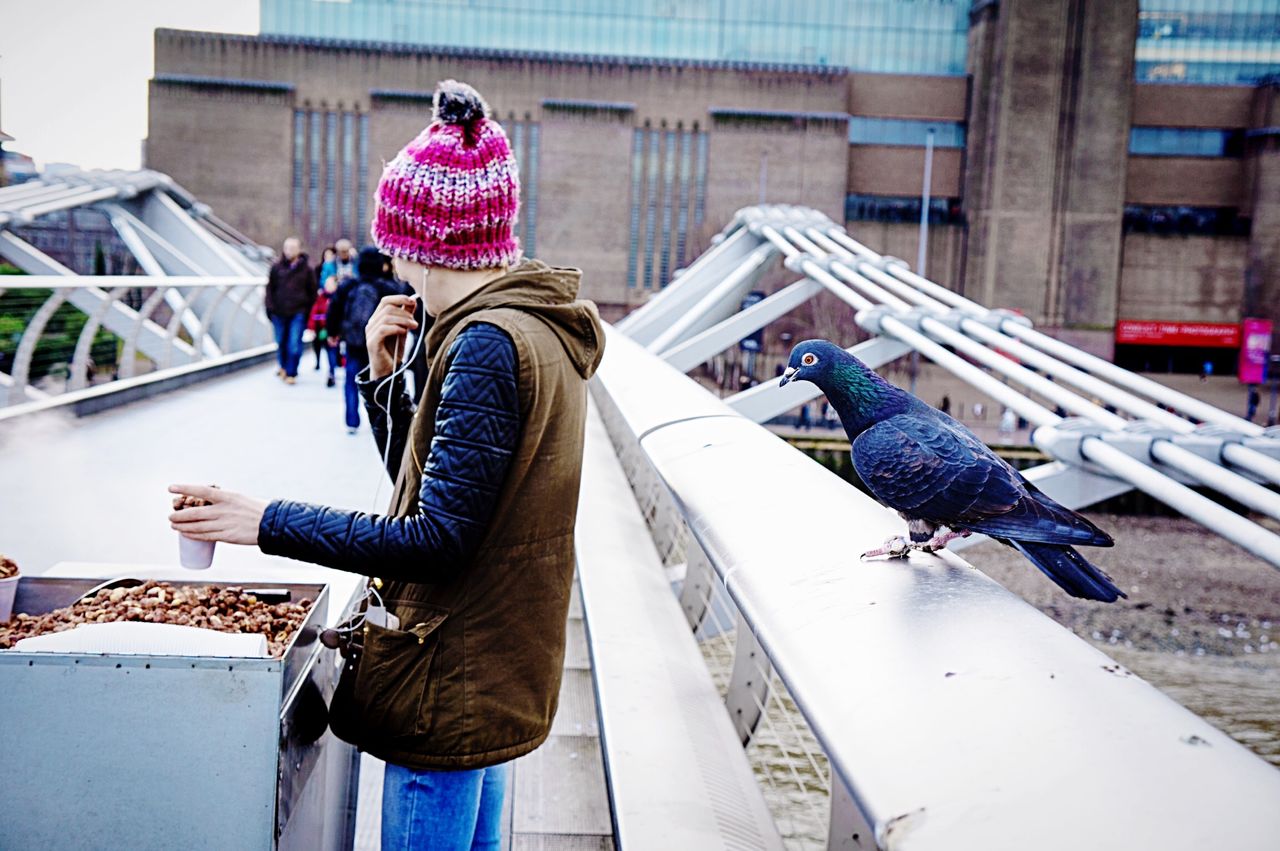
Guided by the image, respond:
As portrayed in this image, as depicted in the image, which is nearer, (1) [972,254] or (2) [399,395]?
(2) [399,395]

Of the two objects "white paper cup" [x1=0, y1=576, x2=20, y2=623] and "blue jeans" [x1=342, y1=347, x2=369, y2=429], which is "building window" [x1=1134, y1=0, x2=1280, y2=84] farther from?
"white paper cup" [x1=0, y1=576, x2=20, y2=623]

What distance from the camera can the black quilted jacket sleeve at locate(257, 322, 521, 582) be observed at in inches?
51.2

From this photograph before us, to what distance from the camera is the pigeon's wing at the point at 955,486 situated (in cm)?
150

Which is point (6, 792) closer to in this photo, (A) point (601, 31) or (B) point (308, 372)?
(B) point (308, 372)

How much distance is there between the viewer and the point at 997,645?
1032mm

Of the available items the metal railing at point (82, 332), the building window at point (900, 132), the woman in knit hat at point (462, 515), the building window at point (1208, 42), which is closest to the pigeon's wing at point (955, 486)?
the woman in knit hat at point (462, 515)

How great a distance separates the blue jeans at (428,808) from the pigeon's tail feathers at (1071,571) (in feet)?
2.41

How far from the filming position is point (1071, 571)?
4.60ft

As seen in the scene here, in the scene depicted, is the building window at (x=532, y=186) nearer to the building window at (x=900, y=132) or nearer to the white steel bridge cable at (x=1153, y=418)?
the building window at (x=900, y=132)

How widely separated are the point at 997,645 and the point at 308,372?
38.2 feet

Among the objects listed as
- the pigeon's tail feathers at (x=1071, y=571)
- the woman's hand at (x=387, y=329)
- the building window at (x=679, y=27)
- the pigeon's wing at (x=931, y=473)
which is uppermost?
the building window at (x=679, y=27)

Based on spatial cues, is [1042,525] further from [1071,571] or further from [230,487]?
[230,487]

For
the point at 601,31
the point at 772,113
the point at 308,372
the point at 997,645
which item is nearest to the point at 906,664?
the point at 997,645

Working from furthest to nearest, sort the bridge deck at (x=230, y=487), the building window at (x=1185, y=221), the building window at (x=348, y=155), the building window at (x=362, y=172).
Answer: the building window at (x=1185, y=221)
the building window at (x=348, y=155)
the building window at (x=362, y=172)
the bridge deck at (x=230, y=487)
